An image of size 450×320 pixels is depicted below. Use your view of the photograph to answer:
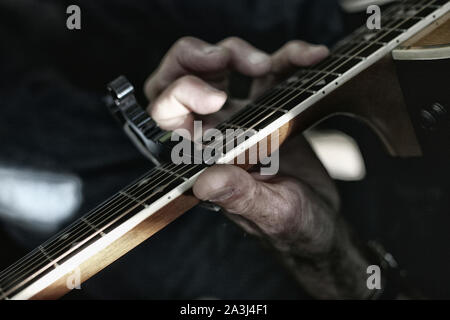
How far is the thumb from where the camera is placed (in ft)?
1.70

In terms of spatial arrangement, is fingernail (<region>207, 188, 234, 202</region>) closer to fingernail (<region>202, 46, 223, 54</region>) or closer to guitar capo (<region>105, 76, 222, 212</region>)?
guitar capo (<region>105, 76, 222, 212</region>)

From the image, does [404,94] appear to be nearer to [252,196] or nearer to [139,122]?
[252,196]

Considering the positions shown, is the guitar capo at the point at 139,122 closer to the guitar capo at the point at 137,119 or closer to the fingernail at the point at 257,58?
the guitar capo at the point at 137,119

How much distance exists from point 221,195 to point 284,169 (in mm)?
300

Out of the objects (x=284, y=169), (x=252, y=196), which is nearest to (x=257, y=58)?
(x=284, y=169)

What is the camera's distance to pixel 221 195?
0.53 metres

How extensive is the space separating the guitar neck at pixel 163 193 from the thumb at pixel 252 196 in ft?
0.12

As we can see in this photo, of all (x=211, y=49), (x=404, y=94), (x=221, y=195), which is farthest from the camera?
(x=211, y=49)

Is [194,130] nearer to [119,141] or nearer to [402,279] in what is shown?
[119,141]

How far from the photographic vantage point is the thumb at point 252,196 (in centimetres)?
52

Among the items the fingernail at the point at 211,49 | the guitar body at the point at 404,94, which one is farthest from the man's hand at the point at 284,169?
the guitar body at the point at 404,94

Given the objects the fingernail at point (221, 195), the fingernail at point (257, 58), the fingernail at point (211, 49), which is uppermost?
the fingernail at point (211, 49)

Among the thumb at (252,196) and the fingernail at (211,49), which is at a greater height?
the fingernail at (211,49)

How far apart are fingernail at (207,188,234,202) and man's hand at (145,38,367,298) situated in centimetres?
9
